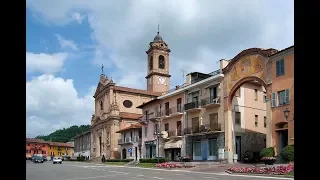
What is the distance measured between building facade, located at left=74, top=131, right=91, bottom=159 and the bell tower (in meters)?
20.6

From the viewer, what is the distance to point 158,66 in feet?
256

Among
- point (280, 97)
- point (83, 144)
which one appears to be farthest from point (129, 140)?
point (280, 97)

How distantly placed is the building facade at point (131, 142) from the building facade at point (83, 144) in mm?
22552

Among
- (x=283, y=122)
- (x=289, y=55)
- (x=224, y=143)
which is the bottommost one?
(x=224, y=143)

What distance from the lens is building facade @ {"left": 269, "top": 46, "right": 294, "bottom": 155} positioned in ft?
89.7

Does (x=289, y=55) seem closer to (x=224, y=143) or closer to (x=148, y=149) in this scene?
(x=224, y=143)

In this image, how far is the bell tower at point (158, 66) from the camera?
77.4 metres

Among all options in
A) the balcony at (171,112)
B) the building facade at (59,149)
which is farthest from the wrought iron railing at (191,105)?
the building facade at (59,149)

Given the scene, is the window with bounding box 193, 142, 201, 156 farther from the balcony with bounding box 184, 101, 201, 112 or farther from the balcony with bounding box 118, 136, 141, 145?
the balcony with bounding box 118, 136, 141, 145

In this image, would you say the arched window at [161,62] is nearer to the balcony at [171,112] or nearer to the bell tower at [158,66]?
the bell tower at [158,66]

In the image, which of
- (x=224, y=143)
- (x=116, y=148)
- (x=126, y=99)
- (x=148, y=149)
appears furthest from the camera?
(x=126, y=99)
